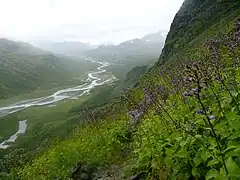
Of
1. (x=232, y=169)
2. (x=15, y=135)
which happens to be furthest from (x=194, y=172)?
(x=15, y=135)

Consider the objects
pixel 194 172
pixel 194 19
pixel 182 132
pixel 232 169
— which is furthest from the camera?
pixel 194 19

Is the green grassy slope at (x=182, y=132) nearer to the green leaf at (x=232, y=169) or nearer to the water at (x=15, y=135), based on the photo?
the green leaf at (x=232, y=169)

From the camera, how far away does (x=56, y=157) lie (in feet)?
43.5

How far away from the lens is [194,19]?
77125mm

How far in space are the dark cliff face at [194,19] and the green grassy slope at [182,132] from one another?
42183 mm

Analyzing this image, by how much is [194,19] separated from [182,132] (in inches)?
2941

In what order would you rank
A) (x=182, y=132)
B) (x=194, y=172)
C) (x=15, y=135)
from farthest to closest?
(x=15, y=135) < (x=182, y=132) < (x=194, y=172)

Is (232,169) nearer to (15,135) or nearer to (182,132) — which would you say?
(182,132)

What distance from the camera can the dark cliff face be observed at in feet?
201

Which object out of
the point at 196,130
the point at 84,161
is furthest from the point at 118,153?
the point at 196,130

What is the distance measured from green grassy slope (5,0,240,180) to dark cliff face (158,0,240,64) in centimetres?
4218

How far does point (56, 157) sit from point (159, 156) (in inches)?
274

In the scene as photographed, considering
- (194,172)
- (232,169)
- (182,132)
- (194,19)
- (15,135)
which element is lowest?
(15,135)

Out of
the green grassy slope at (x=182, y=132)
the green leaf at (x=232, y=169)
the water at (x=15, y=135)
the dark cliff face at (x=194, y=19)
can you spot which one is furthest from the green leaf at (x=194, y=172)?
the water at (x=15, y=135)
